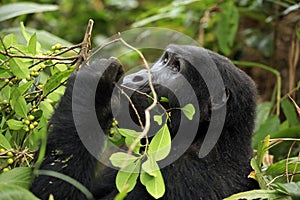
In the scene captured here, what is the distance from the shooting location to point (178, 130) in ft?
9.14

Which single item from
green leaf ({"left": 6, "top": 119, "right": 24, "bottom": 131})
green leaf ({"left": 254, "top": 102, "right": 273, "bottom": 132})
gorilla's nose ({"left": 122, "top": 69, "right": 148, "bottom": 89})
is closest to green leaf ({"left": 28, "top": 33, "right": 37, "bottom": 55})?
green leaf ({"left": 6, "top": 119, "right": 24, "bottom": 131})

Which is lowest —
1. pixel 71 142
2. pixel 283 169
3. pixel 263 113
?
pixel 263 113

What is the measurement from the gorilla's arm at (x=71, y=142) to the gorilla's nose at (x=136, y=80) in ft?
0.61

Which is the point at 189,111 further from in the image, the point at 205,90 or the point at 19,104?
the point at 19,104

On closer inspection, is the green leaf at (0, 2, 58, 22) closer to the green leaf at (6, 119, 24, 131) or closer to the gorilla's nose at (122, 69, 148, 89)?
the gorilla's nose at (122, 69, 148, 89)

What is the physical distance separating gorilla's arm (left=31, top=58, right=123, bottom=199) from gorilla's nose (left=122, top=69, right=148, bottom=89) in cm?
19

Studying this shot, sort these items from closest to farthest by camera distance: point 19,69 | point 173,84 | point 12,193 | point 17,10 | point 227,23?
1. point 12,193
2. point 19,69
3. point 173,84
4. point 17,10
5. point 227,23

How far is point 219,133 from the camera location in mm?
2805

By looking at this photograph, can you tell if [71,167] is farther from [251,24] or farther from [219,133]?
[251,24]

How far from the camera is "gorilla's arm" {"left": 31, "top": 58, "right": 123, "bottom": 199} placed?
2506mm

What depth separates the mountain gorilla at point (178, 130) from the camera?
2.54 meters

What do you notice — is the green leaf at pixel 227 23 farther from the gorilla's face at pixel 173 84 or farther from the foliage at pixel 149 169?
the foliage at pixel 149 169

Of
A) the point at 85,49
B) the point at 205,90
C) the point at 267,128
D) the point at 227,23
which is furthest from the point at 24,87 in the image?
the point at 227,23

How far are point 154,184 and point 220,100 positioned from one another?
0.78 meters
